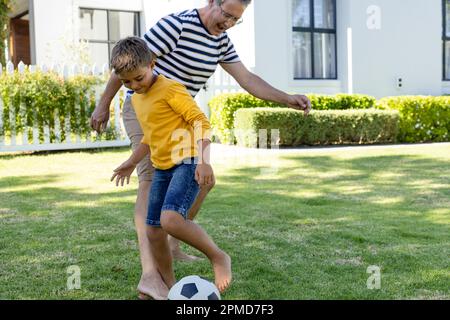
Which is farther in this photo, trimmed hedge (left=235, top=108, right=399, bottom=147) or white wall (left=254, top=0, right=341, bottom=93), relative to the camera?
white wall (left=254, top=0, right=341, bottom=93)

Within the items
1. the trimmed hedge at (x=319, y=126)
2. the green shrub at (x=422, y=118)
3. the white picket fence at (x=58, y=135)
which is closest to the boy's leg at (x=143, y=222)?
the white picket fence at (x=58, y=135)

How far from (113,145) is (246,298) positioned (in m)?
8.51

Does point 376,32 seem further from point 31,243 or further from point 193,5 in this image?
point 31,243

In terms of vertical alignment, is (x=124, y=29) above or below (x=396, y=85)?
above

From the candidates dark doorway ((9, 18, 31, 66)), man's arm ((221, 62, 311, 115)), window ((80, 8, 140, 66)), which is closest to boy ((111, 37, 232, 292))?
man's arm ((221, 62, 311, 115))

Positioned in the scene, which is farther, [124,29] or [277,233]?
[124,29]

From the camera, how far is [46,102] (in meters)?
10.7

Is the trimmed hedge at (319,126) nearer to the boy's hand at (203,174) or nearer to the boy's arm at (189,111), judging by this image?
the boy's arm at (189,111)

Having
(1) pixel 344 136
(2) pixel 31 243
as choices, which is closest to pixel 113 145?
(1) pixel 344 136

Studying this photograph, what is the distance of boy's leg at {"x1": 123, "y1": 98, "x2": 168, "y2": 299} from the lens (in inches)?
137

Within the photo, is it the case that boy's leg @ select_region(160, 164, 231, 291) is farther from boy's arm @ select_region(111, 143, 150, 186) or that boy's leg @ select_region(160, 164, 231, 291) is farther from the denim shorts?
boy's arm @ select_region(111, 143, 150, 186)

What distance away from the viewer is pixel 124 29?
58.5 feet

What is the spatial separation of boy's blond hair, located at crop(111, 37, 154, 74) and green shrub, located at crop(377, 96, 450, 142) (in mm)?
10633
